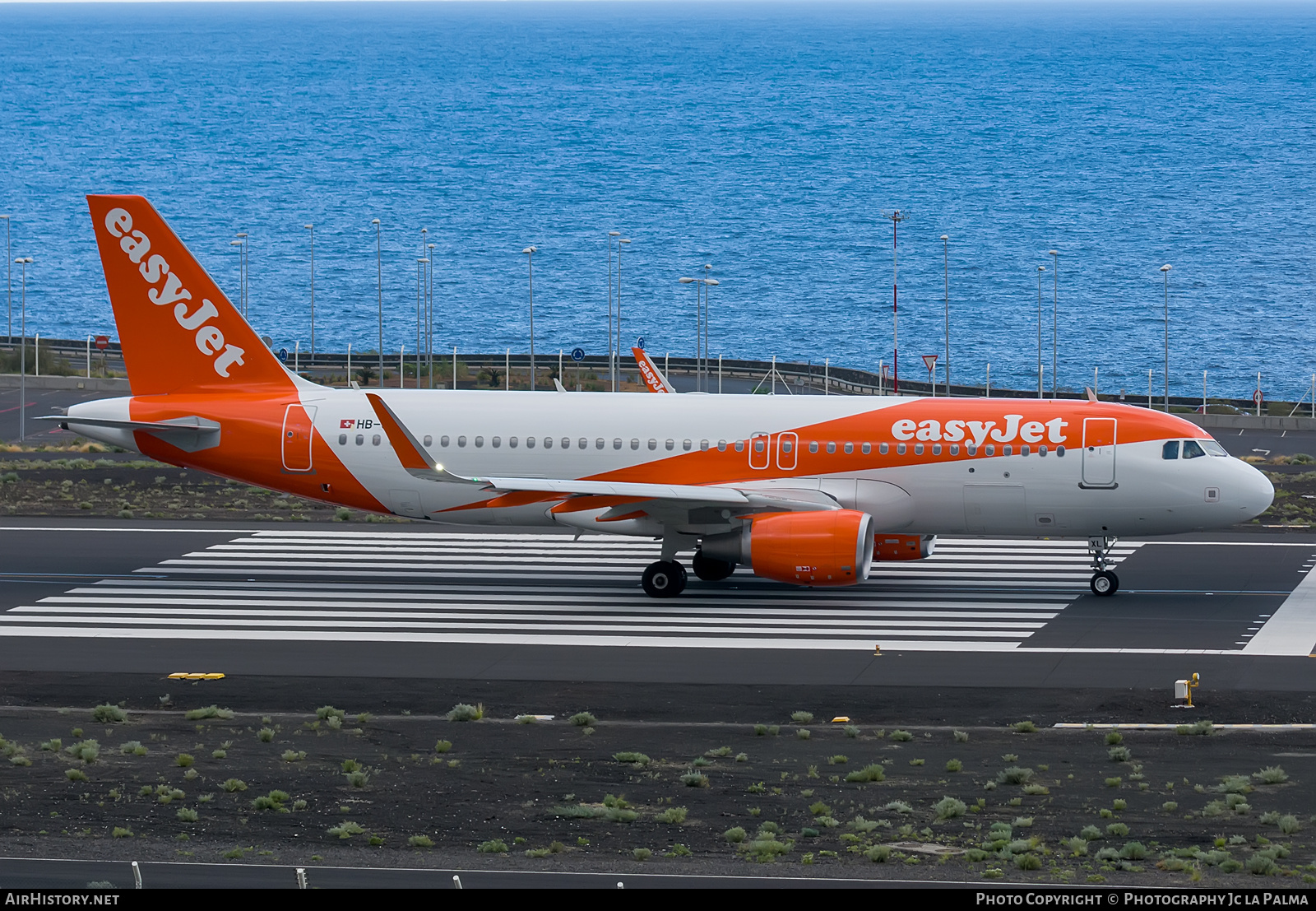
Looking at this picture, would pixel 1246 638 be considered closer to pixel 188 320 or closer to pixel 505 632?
pixel 505 632

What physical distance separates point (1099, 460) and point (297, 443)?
16534 millimetres

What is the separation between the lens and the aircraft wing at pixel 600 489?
32375 millimetres

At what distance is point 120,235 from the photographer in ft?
119

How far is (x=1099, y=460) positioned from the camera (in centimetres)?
3391

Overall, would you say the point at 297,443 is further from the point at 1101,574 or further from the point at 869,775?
the point at 869,775

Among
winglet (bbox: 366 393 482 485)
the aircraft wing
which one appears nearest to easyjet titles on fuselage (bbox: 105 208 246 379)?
the aircraft wing

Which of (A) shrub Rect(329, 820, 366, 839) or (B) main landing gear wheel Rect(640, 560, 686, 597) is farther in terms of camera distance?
(B) main landing gear wheel Rect(640, 560, 686, 597)

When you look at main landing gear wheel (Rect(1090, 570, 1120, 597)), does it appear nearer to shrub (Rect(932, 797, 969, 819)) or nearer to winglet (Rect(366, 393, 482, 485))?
winglet (Rect(366, 393, 482, 485))

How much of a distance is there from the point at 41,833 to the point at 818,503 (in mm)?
18893

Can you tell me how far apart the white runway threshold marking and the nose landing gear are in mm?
721

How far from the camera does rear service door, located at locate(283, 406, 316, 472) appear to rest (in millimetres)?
35531

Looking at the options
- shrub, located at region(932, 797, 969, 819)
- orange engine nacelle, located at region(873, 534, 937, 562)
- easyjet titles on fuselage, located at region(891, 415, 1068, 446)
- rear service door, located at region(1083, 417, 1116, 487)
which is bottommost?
shrub, located at region(932, 797, 969, 819)
